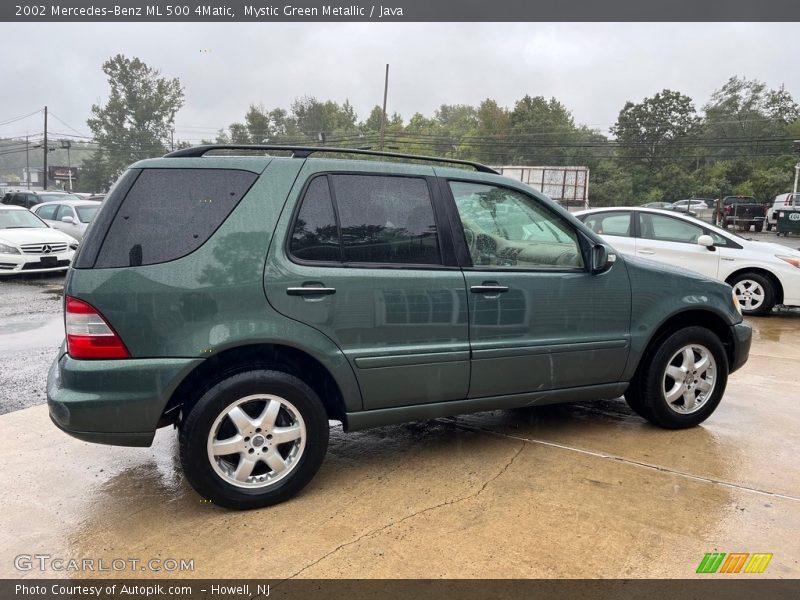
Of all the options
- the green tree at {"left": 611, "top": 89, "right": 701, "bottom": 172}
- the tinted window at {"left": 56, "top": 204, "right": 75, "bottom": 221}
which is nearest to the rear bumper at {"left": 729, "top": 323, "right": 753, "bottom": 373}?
the tinted window at {"left": 56, "top": 204, "right": 75, "bottom": 221}

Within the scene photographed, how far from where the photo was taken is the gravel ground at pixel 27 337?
5.06m

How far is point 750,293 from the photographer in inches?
343

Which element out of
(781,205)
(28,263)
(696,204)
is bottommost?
(28,263)

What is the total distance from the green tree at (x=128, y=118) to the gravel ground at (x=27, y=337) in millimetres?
58726

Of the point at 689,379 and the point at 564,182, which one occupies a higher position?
the point at 564,182

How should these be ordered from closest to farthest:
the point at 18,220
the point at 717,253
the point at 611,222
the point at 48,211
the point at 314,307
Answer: the point at 314,307
the point at 717,253
the point at 611,222
the point at 18,220
the point at 48,211

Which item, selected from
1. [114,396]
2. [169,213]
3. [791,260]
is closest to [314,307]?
[169,213]

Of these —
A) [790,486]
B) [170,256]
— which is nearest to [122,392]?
[170,256]

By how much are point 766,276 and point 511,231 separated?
6.69m

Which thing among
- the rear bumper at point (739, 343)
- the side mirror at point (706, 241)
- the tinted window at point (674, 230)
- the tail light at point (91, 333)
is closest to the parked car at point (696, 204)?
the tinted window at point (674, 230)

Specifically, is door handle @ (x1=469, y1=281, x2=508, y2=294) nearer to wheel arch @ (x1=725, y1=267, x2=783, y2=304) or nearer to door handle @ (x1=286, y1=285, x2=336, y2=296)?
door handle @ (x1=286, y1=285, x2=336, y2=296)

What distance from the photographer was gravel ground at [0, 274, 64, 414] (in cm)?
506

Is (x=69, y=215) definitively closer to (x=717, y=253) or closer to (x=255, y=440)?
(x=717, y=253)
